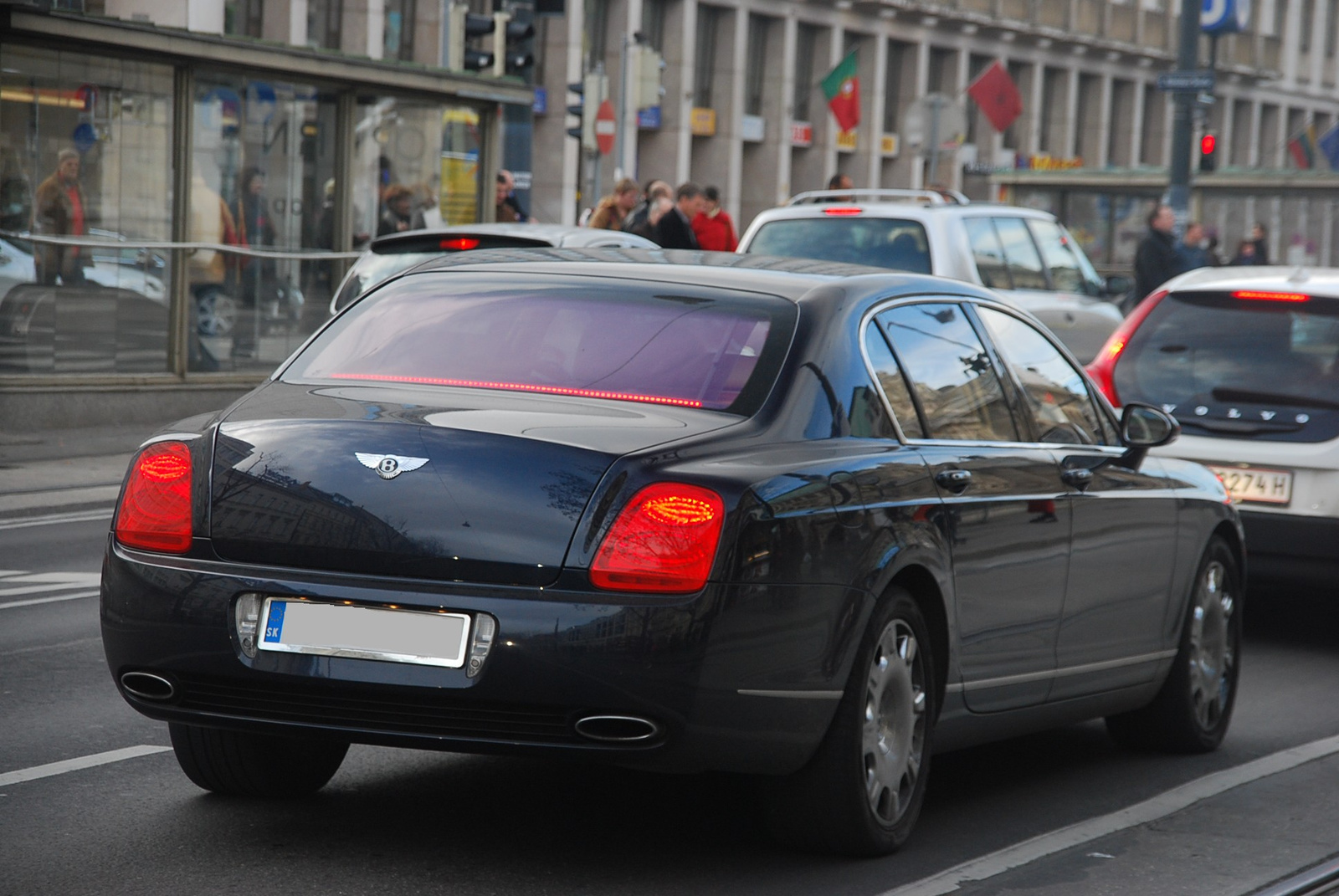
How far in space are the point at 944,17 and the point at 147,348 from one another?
44.3m

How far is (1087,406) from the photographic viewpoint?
23.3ft

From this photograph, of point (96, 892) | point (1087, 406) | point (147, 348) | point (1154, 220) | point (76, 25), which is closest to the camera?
point (96, 892)

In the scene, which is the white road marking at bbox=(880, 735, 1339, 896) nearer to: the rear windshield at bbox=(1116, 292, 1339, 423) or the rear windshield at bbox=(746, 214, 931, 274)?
the rear windshield at bbox=(1116, 292, 1339, 423)

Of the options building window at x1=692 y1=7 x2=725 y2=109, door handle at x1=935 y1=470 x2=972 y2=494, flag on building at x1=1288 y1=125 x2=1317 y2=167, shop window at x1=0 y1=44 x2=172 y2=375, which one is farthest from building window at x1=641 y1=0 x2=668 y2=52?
door handle at x1=935 y1=470 x2=972 y2=494

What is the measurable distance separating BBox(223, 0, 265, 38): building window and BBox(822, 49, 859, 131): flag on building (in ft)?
34.8

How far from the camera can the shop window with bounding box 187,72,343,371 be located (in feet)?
62.9

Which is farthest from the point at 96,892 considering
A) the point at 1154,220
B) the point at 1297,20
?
the point at 1297,20

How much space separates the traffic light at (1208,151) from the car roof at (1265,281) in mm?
20122

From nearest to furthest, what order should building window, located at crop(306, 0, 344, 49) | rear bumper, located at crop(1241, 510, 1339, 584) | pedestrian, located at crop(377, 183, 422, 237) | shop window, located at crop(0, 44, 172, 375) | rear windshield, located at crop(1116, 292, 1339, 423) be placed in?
1. rear bumper, located at crop(1241, 510, 1339, 584)
2. rear windshield, located at crop(1116, 292, 1339, 423)
3. shop window, located at crop(0, 44, 172, 375)
4. pedestrian, located at crop(377, 183, 422, 237)
5. building window, located at crop(306, 0, 344, 49)

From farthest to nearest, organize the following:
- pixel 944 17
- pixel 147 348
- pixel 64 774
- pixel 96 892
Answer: pixel 944 17 → pixel 147 348 → pixel 64 774 → pixel 96 892

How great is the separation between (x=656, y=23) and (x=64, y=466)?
38073 millimetres

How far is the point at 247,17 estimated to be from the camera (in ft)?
129

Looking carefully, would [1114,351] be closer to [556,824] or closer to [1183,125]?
[556,824]

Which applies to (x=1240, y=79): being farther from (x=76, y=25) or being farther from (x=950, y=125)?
(x=76, y=25)
